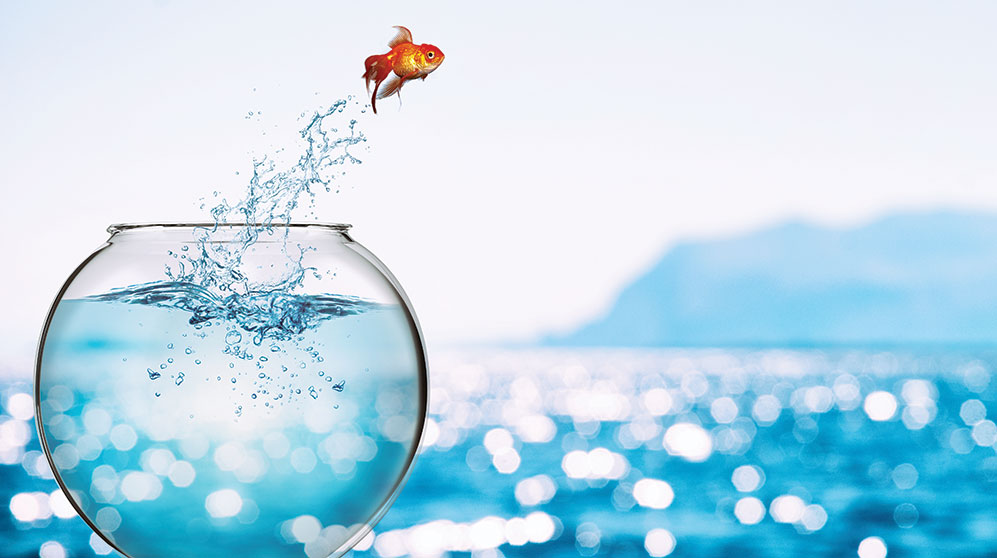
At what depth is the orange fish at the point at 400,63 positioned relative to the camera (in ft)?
4.09

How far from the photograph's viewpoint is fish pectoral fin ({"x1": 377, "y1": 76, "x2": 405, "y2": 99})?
125 cm

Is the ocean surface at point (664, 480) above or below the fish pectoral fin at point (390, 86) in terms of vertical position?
above

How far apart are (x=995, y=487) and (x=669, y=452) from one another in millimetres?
5352

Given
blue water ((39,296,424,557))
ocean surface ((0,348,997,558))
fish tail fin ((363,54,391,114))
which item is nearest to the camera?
blue water ((39,296,424,557))

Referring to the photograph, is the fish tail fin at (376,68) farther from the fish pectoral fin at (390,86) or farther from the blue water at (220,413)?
the blue water at (220,413)

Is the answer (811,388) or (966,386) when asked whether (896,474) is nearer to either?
(811,388)

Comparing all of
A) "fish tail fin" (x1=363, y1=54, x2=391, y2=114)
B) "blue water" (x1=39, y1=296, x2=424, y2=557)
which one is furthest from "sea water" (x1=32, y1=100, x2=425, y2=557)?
"fish tail fin" (x1=363, y1=54, x2=391, y2=114)

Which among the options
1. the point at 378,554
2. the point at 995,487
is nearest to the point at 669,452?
the point at 995,487

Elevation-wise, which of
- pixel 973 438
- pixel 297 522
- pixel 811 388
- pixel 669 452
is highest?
pixel 811 388

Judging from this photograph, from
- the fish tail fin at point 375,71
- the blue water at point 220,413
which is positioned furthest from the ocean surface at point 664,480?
the fish tail fin at point 375,71

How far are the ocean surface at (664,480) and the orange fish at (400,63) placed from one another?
0.46 meters

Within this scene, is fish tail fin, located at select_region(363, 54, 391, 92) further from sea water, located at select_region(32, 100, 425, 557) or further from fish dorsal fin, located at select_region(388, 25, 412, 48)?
sea water, located at select_region(32, 100, 425, 557)

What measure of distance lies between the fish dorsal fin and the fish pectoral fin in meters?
0.04

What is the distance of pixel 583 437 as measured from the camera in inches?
848
